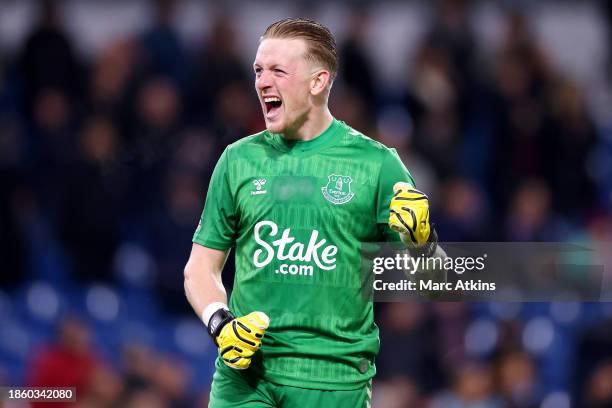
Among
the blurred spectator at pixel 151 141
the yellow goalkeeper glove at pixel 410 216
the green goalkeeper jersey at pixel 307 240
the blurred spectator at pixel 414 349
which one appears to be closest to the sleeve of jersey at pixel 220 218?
the green goalkeeper jersey at pixel 307 240

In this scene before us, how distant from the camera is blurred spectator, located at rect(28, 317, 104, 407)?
24.1 feet

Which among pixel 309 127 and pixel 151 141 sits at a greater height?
pixel 151 141

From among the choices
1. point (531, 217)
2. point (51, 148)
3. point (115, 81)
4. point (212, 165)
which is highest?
point (115, 81)

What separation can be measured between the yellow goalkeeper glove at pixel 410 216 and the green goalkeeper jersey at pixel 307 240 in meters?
0.18

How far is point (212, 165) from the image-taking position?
320 inches

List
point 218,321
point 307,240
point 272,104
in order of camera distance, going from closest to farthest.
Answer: point 218,321
point 307,240
point 272,104

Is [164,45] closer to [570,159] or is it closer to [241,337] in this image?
[570,159]

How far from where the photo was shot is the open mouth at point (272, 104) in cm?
372

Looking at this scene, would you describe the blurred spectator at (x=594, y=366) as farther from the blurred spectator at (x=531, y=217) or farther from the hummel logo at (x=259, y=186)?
the hummel logo at (x=259, y=186)

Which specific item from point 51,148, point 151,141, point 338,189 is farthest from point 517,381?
point 338,189

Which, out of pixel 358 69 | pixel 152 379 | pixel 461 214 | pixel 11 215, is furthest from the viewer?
pixel 358 69

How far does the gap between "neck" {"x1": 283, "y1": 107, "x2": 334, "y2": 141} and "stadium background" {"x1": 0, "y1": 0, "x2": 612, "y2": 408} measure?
144 inches

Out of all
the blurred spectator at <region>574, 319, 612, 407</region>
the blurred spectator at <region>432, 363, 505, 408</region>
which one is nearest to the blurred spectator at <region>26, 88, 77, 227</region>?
the blurred spectator at <region>432, 363, 505, 408</region>

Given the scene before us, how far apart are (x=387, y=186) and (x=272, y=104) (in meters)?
0.49
